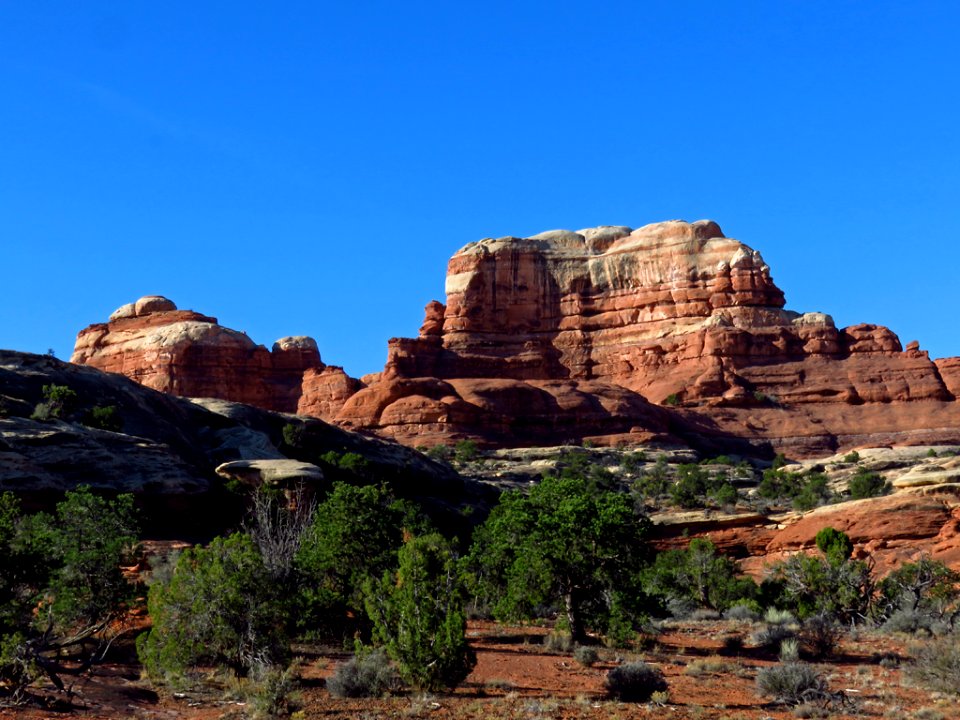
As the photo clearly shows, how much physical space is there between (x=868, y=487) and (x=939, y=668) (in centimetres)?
3884

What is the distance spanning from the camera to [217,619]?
57.1ft

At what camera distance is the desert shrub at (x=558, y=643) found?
23.3m

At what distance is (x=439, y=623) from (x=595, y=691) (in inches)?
124

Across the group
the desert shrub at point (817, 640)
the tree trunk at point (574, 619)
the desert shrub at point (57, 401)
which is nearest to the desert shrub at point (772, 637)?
the desert shrub at point (817, 640)

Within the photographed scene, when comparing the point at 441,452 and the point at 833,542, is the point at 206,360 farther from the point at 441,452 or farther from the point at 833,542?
the point at 833,542

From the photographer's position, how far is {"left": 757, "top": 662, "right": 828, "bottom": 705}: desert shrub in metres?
16.8

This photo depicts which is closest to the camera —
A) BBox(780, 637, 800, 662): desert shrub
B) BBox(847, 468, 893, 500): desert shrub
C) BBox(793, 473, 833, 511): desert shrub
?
BBox(780, 637, 800, 662): desert shrub

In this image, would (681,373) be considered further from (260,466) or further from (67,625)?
(67,625)

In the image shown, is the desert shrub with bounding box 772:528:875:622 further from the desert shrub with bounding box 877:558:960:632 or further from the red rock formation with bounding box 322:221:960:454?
the red rock formation with bounding box 322:221:960:454

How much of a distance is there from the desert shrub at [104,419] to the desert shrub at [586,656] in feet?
81.5

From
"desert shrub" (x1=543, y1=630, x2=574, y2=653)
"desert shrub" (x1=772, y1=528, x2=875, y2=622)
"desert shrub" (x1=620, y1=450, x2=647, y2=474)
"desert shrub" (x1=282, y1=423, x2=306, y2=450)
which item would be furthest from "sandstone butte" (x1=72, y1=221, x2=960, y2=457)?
"desert shrub" (x1=543, y1=630, x2=574, y2=653)

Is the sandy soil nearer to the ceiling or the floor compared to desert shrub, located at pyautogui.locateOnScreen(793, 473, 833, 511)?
nearer to the floor

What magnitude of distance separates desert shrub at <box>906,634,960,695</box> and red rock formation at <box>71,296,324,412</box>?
286 ft

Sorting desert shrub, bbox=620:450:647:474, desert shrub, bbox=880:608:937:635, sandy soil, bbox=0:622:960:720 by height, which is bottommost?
sandy soil, bbox=0:622:960:720
